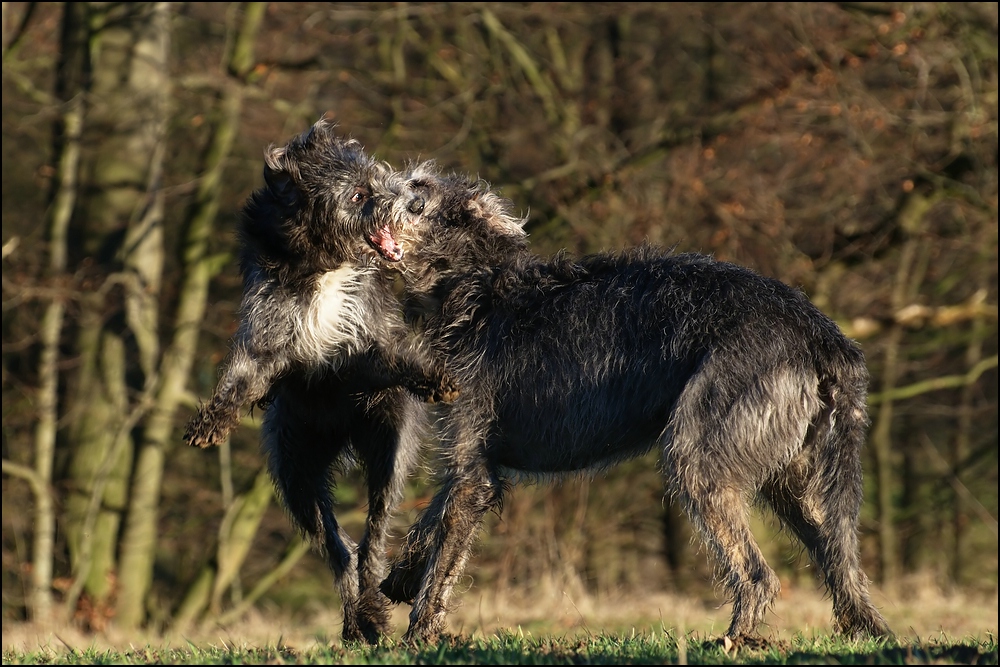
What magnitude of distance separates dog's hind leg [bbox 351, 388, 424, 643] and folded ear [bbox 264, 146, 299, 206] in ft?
3.42

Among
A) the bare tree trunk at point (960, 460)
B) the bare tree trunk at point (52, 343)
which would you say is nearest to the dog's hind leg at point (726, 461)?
the bare tree trunk at point (52, 343)

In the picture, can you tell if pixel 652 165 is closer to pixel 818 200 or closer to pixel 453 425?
pixel 818 200

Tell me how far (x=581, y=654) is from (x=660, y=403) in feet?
4.08

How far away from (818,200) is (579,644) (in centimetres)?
970

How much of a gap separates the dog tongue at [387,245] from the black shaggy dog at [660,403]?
13 centimetres

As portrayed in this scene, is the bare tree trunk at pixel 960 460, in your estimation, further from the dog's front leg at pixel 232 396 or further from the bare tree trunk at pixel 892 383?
the dog's front leg at pixel 232 396

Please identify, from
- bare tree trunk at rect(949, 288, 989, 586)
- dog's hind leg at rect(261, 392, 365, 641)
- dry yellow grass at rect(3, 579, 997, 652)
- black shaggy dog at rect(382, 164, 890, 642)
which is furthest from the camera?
bare tree trunk at rect(949, 288, 989, 586)

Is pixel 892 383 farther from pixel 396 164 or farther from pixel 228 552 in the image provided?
pixel 228 552

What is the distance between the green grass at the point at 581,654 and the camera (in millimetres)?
4105

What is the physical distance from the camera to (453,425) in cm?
568

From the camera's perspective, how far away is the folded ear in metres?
5.86

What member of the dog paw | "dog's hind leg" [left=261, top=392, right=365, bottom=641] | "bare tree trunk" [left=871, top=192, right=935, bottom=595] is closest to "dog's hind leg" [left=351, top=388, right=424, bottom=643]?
"dog's hind leg" [left=261, top=392, right=365, bottom=641]

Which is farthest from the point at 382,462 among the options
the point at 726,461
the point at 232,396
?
the point at 726,461

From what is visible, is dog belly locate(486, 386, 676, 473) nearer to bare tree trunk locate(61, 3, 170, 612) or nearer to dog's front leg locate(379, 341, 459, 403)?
dog's front leg locate(379, 341, 459, 403)
